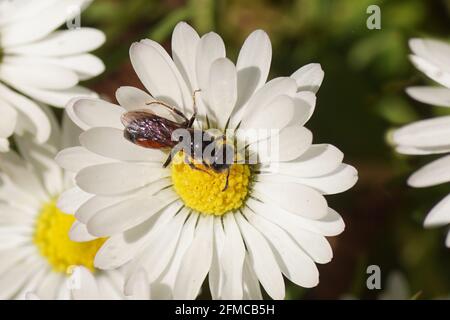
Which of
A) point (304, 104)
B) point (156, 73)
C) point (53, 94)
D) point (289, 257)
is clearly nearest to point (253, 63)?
point (304, 104)

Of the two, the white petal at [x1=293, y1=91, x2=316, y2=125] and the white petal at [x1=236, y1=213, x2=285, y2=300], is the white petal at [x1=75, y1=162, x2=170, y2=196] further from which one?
the white petal at [x1=293, y1=91, x2=316, y2=125]

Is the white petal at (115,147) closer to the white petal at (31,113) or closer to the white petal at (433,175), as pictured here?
the white petal at (31,113)

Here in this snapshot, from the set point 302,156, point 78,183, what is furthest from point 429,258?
point 78,183

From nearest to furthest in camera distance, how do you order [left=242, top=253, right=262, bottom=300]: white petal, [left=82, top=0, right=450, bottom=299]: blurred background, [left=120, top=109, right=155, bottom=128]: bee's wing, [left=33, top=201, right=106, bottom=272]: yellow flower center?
[left=120, top=109, right=155, bottom=128]: bee's wing → [left=242, top=253, right=262, bottom=300]: white petal → [left=33, top=201, right=106, bottom=272]: yellow flower center → [left=82, top=0, right=450, bottom=299]: blurred background

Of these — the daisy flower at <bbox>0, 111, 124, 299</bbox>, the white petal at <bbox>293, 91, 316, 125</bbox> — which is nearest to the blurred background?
the daisy flower at <bbox>0, 111, 124, 299</bbox>

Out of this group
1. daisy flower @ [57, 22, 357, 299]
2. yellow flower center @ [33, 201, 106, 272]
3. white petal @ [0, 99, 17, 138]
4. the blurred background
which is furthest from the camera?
the blurred background

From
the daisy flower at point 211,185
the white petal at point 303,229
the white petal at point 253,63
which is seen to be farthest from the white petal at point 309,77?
the white petal at point 303,229
